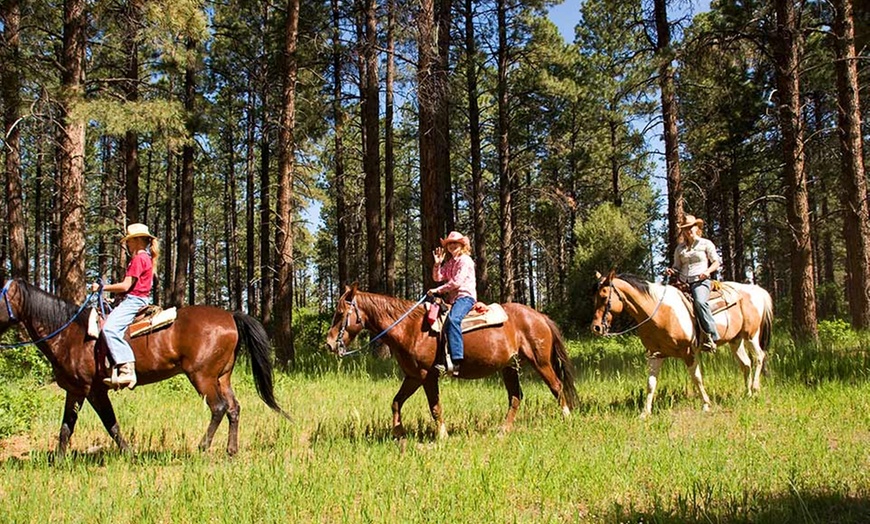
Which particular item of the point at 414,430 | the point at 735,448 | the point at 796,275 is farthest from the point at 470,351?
the point at 796,275

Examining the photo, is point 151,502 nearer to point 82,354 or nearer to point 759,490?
point 82,354

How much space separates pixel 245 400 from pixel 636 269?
18279 mm

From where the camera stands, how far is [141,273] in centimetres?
645

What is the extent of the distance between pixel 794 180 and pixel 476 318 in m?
8.04

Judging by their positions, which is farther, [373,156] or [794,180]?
[373,156]

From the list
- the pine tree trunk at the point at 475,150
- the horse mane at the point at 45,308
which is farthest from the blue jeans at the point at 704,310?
the pine tree trunk at the point at 475,150

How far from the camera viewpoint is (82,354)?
20.6ft

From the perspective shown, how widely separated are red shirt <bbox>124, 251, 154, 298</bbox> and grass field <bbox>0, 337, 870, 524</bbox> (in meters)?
1.80

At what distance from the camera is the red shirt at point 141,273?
21.0 ft

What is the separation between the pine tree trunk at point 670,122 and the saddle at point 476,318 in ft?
23.2

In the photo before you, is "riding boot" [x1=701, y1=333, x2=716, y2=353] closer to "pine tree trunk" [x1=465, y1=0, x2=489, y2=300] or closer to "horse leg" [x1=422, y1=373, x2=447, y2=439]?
"horse leg" [x1=422, y1=373, x2=447, y2=439]

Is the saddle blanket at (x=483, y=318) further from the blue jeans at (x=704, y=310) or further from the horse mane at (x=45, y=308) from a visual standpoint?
the horse mane at (x=45, y=308)

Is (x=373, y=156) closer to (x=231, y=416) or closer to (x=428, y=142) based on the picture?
(x=428, y=142)

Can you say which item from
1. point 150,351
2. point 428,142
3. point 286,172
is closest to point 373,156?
point 286,172
